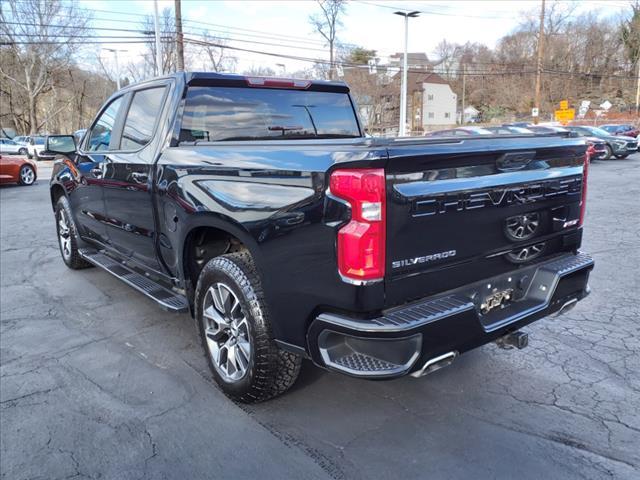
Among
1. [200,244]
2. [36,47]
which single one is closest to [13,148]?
[36,47]

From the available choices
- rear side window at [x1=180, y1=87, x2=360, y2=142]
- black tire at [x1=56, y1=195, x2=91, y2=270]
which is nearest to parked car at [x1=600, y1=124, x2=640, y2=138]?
rear side window at [x1=180, y1=87, x2=360, y2=142]

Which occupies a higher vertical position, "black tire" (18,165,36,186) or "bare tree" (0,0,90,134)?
"bare tree" (0,0,90,134)

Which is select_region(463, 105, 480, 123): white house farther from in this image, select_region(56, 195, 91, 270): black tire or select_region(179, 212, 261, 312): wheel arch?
select_region(179, 212, 261, 312): wheel arch

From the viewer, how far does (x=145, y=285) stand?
4.13 metres

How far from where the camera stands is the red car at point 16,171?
16.3 metres

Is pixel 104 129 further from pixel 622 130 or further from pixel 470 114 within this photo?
pixel 470 114

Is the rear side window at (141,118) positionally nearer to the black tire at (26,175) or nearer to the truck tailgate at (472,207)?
the truck tailgate at (472,207)

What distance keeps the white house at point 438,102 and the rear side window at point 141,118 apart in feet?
260

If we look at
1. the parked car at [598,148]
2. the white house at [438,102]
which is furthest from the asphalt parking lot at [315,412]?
the white house at [438,102]

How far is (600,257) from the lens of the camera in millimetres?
6293

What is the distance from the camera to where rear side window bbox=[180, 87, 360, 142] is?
3.73 metres

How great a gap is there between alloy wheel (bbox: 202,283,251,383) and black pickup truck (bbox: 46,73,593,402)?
0.4 inches

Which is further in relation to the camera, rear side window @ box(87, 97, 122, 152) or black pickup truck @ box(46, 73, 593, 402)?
rear side window @ box(87, 97, 122, 152)

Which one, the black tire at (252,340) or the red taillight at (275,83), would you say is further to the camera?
the red taillight at (275,83)
